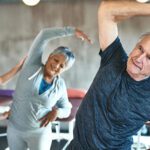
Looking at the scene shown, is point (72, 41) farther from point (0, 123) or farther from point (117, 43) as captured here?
point (117, 43)

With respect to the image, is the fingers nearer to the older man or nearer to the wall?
the older man

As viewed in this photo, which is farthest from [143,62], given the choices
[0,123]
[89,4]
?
[0,123]

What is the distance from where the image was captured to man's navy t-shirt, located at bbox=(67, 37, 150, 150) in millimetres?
1415

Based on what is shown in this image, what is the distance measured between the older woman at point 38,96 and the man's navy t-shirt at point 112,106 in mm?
640

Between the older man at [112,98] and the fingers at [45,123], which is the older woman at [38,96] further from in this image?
the older man at [112,98]

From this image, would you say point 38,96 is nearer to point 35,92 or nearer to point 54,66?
point 35,92

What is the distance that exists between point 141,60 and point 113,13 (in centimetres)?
24

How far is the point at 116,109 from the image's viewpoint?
1.42m

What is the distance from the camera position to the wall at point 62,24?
13.3ft

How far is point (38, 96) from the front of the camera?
84.0 inches

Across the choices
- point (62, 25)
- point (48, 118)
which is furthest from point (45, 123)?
point (62, 25)

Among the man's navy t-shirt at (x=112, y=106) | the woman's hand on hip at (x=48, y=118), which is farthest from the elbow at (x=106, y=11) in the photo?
the woman's hand on hip at (x=48, y=118)

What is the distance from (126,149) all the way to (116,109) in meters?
0.24

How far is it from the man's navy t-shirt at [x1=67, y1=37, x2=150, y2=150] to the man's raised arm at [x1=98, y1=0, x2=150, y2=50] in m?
0.04
